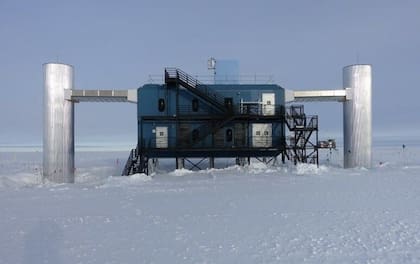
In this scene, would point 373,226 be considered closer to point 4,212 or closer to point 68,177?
point 4,212

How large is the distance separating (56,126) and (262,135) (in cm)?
1707

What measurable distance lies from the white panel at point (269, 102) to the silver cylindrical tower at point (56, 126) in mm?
16479

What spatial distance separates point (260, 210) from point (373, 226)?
3.75 meters

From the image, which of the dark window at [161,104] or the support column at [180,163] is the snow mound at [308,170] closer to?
the support column at [180,163]

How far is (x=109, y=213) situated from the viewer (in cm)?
1230

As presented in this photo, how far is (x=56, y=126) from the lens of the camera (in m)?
29.0

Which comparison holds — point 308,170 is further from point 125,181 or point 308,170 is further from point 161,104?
point 161,104

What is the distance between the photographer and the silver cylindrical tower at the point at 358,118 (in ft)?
99.1

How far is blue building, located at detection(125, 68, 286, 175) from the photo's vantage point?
29.9 m

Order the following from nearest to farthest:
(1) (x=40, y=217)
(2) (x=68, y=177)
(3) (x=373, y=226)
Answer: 1. (3) (x=373, y=226)
2. (1) (x=40, y=217)
3. (2) (x=68, y=177)

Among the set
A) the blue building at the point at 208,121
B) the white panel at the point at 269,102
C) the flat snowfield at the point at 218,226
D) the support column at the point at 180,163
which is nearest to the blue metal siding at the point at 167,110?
the blue building at the point at 208,121

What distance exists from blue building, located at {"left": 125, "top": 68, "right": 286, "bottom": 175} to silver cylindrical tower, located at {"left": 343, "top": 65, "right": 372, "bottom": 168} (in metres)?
5.63

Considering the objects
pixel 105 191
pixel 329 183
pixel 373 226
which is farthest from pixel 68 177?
pixel 373 226

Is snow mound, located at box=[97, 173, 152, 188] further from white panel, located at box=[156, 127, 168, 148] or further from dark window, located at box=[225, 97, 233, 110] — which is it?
dark window, located at box=[225, 97, 233, 110]
